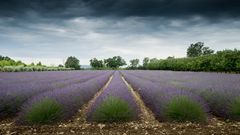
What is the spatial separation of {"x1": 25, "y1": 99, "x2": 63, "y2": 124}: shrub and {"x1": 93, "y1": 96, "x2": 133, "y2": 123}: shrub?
2.53 feet

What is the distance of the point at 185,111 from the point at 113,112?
1.38m

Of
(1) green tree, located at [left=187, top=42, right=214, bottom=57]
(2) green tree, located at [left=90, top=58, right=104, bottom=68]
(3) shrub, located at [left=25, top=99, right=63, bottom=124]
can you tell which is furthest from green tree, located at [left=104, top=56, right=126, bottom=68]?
(3) shrub, located at [left=25, top=99, right=63, bottom=124]

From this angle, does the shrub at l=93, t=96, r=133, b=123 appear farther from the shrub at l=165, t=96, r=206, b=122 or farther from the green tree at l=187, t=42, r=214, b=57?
the green tree at l=187, t=42, r=214, b=57

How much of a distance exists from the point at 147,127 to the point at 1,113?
331 centimetres

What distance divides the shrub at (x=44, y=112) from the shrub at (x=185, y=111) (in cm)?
223

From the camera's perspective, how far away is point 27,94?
611 cm

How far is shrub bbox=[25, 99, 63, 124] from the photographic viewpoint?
423cm

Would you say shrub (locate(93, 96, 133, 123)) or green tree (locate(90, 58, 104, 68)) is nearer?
shrub (locate(93, 96, 133, 123))

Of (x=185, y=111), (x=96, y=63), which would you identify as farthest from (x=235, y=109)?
(x=96, y=63)

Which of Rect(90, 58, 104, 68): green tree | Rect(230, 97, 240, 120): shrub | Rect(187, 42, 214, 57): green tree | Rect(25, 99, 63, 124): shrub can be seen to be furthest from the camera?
Rect(90, 58, 104, 68): green tree

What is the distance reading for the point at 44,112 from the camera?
4297mm

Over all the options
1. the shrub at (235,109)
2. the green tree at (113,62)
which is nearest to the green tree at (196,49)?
the green tree at (113,62)

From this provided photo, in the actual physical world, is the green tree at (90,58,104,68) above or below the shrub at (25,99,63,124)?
above

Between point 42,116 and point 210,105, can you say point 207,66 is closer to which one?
point 210,105
